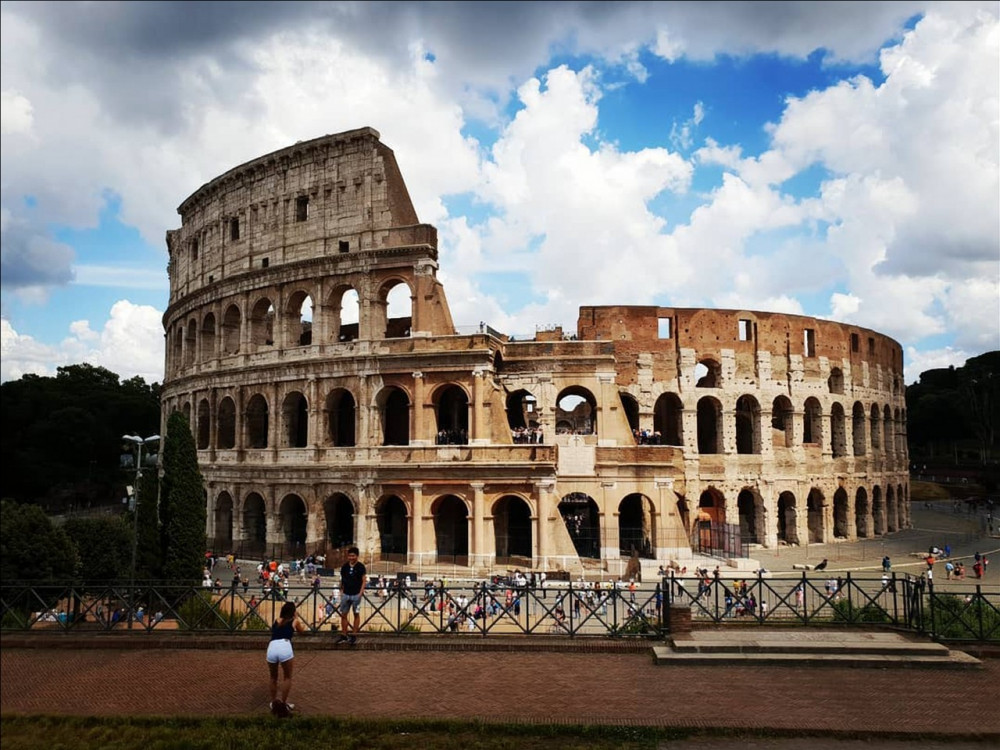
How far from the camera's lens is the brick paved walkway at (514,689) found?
9.58 m

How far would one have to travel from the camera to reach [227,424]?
36.6 meters

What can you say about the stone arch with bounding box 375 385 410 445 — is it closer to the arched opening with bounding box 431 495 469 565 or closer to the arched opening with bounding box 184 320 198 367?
the arched opening with bounding box 431 495 469 565

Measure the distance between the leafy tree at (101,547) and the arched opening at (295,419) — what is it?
11.5 metres

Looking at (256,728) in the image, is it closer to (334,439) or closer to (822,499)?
(334,439)

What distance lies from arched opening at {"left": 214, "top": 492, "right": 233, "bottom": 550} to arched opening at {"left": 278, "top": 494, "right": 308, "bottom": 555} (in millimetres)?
3308

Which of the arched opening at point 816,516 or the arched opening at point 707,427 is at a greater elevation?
the arched opening at point 707,427

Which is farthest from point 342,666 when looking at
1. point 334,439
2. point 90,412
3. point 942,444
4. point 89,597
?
point 942,444

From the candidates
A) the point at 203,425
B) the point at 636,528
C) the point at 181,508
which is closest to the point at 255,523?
the point at 203,425

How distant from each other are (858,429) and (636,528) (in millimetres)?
19774

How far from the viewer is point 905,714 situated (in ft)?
32.0

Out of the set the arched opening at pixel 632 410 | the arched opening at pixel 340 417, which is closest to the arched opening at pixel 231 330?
the arched opening at pixel 340 417

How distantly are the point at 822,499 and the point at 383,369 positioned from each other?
2723cm

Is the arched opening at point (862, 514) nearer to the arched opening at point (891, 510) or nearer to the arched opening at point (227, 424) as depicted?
the arched opening at point (891, 510)

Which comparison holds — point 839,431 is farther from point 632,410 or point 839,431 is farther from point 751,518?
point 632,410
